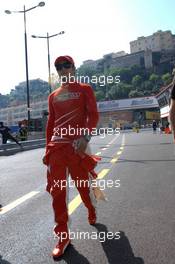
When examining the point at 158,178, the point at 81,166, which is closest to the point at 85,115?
the point at 81,166

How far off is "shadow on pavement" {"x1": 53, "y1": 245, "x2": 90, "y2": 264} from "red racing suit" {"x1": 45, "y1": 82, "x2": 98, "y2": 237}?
0.72 ft

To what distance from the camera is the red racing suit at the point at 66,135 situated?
450 centimetres

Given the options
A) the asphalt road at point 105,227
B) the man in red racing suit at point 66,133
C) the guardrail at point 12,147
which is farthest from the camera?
the guardrail at point 12,147

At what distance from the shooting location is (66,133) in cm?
464

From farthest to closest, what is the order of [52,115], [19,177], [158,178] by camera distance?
[19,177], [158,178], [52,115]

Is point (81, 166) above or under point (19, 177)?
above

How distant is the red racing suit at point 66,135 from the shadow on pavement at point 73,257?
0.22 metres

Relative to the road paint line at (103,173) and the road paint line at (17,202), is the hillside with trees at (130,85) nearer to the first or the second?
the road paint line at (103,173)

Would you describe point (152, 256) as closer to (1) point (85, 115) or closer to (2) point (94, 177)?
(2) point (94, 177)

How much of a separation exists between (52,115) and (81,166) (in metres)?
0.61

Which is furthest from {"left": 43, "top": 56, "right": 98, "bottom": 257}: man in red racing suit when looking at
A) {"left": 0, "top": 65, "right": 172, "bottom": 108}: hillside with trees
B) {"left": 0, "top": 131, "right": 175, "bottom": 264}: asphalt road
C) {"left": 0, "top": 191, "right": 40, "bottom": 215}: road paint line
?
{"left": 0, "top": 65, "right": 172, "bottom": 108}: hillside with trees

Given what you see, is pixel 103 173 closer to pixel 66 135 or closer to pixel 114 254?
pixel 66 135

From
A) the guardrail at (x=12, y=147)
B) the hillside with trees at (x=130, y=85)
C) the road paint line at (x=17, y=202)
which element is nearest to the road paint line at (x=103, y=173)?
the road paint line at (x=17, y=202)

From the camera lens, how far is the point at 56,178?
449 centimetres
